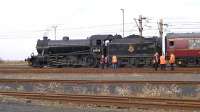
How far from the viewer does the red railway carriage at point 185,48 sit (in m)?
44.1

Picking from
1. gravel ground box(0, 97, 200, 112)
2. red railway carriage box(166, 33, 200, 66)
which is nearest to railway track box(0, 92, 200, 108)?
gravel ground box(0, 97, 200, 112)

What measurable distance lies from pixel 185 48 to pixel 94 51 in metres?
8.67

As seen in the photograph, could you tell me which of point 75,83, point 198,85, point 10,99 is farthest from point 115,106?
point 75,83

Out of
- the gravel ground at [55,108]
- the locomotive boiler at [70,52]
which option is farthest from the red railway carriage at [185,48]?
the gravel ground at [55,108]

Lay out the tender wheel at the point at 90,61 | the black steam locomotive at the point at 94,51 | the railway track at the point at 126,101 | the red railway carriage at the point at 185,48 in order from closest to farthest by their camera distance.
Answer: the railway track at the point at 126,101
the red railway carriage at the point at 185,48
the black steam locomotive at the point at 94,51
the tender wheel at the point at 90,61

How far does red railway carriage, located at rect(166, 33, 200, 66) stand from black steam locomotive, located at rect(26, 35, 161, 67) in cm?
121

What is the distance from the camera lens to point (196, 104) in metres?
15.8

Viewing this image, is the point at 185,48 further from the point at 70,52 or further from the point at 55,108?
the point at 55,108

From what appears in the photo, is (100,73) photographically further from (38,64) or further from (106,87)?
(38,64)

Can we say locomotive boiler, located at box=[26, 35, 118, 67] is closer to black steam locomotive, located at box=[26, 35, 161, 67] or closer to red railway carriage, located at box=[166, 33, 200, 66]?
black steam locomotive, located at box=[26, 35, 161, 67]

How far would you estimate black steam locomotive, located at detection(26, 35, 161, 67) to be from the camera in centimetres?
4550

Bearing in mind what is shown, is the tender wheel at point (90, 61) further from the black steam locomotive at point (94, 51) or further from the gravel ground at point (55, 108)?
the gravel ground at point (55, 108)

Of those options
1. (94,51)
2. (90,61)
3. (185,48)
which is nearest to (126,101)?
(185,48)

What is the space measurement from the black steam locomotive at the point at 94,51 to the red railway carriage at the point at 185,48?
1213mm
